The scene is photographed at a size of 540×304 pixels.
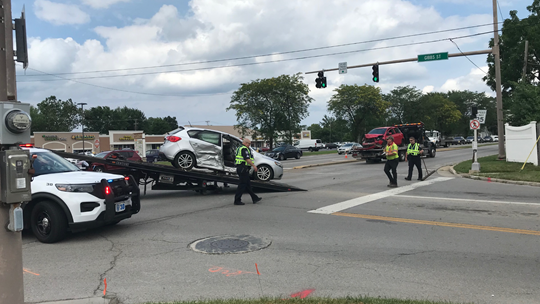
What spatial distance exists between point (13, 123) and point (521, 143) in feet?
70.2

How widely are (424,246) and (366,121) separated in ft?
202

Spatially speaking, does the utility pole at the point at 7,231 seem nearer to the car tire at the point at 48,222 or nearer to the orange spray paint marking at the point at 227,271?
the orange spray paint marking at the point at 227,271

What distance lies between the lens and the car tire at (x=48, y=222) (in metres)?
6.59

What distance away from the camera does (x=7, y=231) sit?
11.4ft

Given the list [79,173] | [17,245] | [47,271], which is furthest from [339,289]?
[79,173]

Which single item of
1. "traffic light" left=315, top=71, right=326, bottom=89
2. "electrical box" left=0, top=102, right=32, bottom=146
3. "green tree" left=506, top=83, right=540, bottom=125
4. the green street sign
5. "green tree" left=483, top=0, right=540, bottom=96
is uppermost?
"green tree" left=483, top=0, right=540, bottom=96

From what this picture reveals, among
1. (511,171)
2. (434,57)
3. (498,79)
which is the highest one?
(434,57)

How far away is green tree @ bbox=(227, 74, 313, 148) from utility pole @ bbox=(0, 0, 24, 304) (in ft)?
161

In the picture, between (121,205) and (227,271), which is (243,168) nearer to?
(121,205)

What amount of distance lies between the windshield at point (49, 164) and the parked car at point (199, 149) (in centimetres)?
466

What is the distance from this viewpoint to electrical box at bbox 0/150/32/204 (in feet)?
11.2

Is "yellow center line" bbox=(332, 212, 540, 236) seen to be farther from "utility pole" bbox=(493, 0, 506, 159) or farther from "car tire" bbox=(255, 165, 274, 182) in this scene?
"utility pole" bbox=(493, 0, 506, 159)

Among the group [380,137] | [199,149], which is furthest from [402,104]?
[199,149]

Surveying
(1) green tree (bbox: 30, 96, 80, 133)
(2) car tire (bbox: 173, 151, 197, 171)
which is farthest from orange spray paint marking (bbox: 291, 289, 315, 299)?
(1) green tree (bbox: 30, 96, 80, 133)
